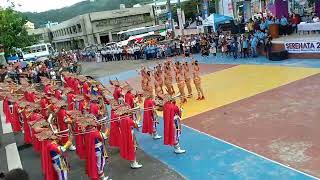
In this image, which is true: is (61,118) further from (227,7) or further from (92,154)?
(227,7)

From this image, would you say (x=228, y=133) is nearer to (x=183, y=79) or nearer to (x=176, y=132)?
(x=176, y=132)

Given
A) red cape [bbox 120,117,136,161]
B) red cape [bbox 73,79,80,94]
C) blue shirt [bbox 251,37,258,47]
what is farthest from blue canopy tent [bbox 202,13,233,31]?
red cape [bbox 120,117,136,161]

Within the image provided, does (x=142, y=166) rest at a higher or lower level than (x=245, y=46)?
lower

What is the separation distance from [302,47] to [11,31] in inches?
1047

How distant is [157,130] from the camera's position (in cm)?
1323

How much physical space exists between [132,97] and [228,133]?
3062mm

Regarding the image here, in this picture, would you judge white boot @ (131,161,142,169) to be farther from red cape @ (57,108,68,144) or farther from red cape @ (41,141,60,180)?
red cape @ (57,108,68,144)

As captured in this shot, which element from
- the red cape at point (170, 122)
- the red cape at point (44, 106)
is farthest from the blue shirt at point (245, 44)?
the red cape at point (170, 122)

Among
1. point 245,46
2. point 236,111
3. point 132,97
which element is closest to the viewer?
point 132,97

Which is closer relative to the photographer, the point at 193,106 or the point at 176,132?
the point at 176,132

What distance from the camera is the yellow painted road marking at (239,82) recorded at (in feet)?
51.0

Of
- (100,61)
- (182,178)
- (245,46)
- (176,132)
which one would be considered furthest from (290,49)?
(100,61)

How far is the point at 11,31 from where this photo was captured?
124ft

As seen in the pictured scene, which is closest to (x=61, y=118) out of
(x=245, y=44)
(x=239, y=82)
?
(x=239, y=82)
